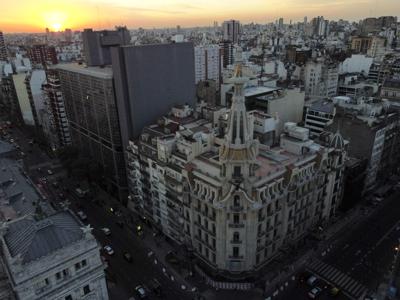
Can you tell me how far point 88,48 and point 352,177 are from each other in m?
112

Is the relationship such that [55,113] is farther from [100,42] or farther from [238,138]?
[238,138]

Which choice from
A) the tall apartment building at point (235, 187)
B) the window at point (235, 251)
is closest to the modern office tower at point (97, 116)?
the tall apartment building at point (235, 187)

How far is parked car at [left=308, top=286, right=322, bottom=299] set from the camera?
7506 centimetres

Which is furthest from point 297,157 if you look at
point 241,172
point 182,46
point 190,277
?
point 182,46

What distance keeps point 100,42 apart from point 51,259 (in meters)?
102

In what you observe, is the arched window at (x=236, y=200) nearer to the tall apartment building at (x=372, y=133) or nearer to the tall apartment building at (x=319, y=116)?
the tall apartment building at (x=372, y=133)

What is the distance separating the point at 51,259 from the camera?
5166cm

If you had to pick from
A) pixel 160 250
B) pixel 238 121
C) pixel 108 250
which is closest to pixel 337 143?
pixel 238 121

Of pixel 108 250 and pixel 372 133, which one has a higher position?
pixel 372 133

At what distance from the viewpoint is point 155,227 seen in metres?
101

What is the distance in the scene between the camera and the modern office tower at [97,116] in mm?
110250

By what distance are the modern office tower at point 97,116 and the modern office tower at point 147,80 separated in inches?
202

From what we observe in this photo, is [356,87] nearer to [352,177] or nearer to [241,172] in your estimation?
[352,177]

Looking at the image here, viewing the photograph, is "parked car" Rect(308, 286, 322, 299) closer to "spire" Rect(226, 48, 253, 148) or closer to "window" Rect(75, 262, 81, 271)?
"spire" Rect(226, 48, 253, 148)
